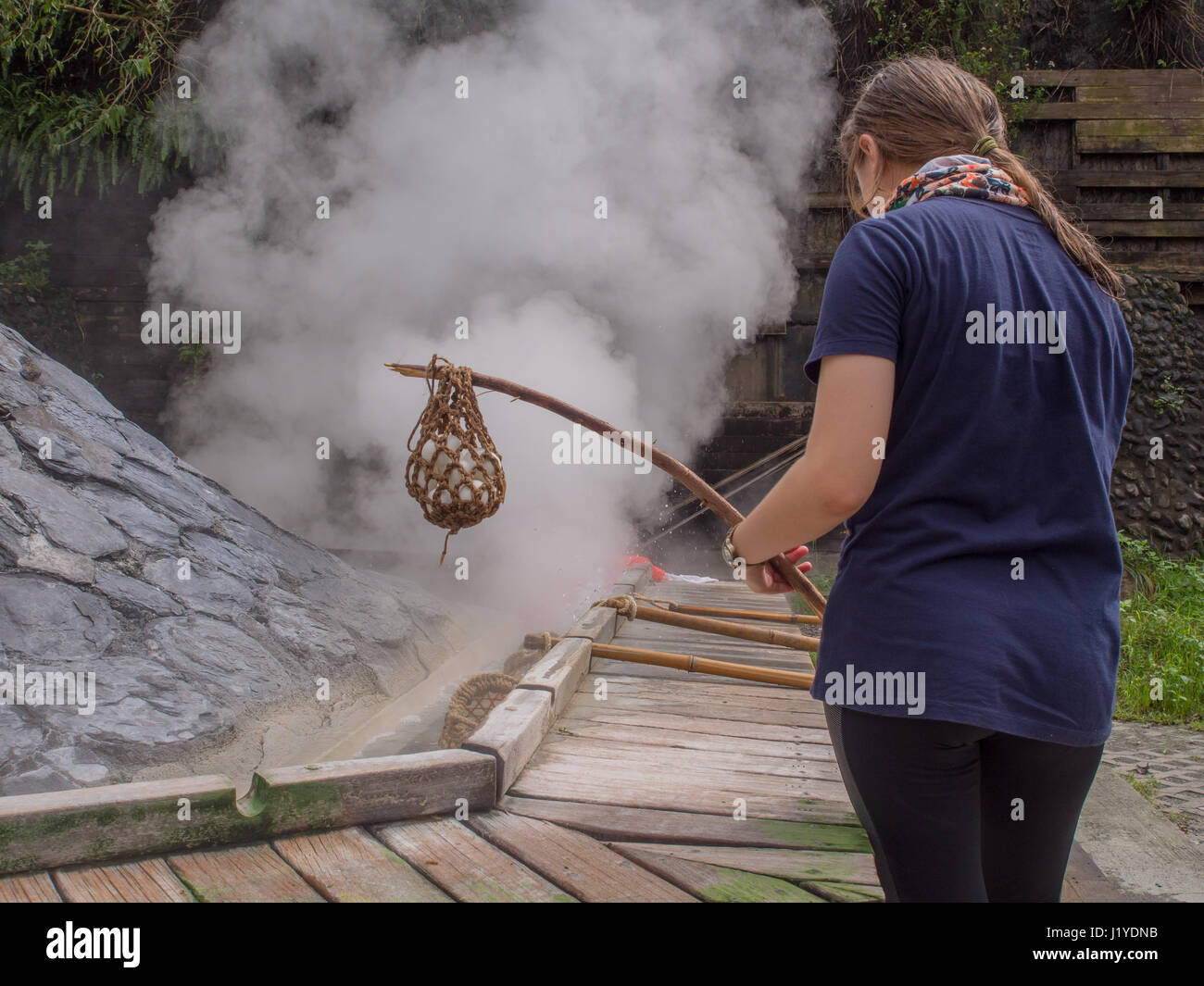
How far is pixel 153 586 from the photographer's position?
4.16m

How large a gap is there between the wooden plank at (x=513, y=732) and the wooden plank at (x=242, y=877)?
→ 1.57ft

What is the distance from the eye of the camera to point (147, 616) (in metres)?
4.00

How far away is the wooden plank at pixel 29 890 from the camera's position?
1450 mm

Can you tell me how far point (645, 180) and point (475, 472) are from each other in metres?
5.55

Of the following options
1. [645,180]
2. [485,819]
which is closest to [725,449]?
[645,180]

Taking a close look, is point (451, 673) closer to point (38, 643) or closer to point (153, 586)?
point (153, 586)

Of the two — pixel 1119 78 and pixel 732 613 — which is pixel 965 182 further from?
pixel 1119 78

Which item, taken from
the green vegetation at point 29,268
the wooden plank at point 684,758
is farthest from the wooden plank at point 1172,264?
the green vegetation at point 29,268

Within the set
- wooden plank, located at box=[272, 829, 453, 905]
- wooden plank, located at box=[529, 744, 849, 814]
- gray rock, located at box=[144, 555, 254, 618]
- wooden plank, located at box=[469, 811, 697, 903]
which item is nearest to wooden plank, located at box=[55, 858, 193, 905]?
wooden plank, located at box=[272, 829, 453, 905]

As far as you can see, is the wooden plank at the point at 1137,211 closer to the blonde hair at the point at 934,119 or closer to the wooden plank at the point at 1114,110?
the wooden plank at the point at 1114,110

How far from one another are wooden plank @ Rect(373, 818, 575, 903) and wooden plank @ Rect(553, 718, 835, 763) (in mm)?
749

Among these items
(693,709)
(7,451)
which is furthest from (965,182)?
(7,451)

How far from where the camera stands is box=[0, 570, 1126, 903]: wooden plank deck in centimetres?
157

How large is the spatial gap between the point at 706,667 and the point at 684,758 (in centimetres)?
84
